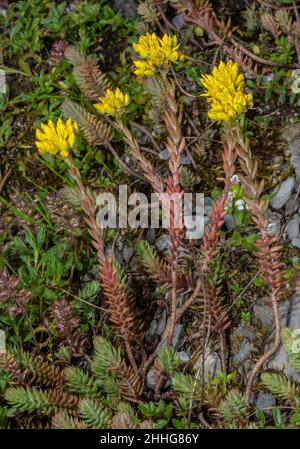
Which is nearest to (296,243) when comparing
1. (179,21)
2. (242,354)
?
(242,354)

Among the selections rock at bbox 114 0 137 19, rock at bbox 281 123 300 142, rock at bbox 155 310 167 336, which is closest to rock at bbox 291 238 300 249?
rock at bbox 281 123 300 142

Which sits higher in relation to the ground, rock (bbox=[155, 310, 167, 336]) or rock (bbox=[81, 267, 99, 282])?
rock (bbox=[81, 267, 99, 282])

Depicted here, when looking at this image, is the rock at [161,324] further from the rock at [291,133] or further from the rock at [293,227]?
the rock at [291,133]

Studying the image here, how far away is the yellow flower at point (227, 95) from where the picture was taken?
254 cm

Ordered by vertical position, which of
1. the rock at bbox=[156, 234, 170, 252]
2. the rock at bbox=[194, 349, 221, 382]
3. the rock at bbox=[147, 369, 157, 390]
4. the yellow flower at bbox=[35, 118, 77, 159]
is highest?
the yellow flower at bbox=[35, 118, 77, 159]

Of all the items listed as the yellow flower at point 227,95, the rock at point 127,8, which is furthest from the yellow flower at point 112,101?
the rock at point 127,8

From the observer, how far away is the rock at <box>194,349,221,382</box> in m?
3.01

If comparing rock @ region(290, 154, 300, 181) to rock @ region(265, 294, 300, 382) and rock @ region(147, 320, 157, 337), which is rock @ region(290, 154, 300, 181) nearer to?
rock @ region(265, 294, 300, 382)

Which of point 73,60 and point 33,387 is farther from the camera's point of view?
point 73,60

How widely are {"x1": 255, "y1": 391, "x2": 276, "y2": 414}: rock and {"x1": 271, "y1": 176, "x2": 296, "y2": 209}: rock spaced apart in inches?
38.7
